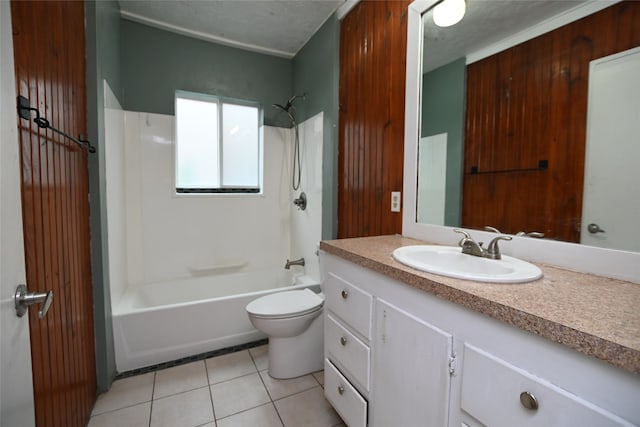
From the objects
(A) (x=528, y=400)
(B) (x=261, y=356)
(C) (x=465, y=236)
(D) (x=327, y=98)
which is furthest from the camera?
(D) (x=327, y=98)

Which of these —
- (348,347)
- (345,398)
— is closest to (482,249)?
(348,347)

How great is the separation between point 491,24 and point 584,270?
1.10 metres

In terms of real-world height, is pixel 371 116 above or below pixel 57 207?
above

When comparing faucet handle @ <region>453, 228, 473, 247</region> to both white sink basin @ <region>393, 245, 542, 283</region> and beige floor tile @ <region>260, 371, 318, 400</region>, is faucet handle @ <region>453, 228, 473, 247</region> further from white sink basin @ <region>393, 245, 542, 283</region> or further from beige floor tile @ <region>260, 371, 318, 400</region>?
beige floor tile @ <region>260, 371, 318, 400</region>

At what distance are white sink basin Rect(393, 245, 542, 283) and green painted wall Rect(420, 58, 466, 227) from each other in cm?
26

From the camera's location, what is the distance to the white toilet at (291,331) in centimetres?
173

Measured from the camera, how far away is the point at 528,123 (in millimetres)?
1094

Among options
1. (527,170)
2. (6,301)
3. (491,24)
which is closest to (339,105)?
(491,24)

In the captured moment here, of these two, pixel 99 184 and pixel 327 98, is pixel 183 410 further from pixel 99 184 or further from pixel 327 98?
pixel 327 98

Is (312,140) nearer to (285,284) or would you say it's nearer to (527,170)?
(285,284)

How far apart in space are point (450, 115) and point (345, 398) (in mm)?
1484

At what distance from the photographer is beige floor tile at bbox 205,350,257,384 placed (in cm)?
184

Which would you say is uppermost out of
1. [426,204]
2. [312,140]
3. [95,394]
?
[312,140]

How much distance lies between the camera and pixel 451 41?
1408 mm
